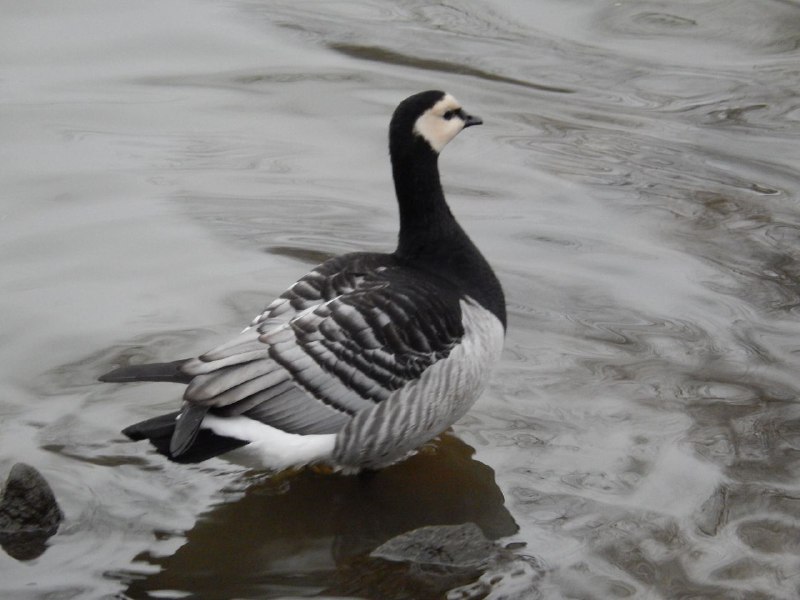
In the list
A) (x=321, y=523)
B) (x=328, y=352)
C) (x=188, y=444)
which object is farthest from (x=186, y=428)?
(x=321, y=523)

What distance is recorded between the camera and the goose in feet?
18.4

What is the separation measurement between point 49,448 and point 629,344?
10.1 ft

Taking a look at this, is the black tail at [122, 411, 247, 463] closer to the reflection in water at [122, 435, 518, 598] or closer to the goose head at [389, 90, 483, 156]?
the reflection in water at [122, 435, 518, 598]

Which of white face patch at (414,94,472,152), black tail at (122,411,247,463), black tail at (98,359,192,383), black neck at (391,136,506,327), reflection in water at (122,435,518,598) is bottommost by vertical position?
reflection in water at (122,435,518,598)

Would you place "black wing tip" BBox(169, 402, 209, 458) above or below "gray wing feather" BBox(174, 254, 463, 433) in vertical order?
below

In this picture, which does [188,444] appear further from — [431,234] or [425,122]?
[425,122]

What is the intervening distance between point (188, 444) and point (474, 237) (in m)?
3.52

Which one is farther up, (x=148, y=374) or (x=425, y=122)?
(x=425, y=122)

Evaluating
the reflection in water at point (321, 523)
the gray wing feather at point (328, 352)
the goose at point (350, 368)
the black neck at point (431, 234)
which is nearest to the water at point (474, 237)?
the reflection in water at point (321, 523)

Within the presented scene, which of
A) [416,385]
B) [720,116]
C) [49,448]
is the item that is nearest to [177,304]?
[49,448]

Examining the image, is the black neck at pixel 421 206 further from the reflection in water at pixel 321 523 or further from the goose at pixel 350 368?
the reflection in water at pixel 321 523

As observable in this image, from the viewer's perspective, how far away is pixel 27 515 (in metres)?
5.53

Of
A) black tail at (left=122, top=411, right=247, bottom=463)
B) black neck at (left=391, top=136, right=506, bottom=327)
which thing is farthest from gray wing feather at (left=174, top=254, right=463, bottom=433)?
black neck at (left=391, top=136, right=506, bottom=327)

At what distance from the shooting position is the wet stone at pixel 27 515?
5.45 metres
